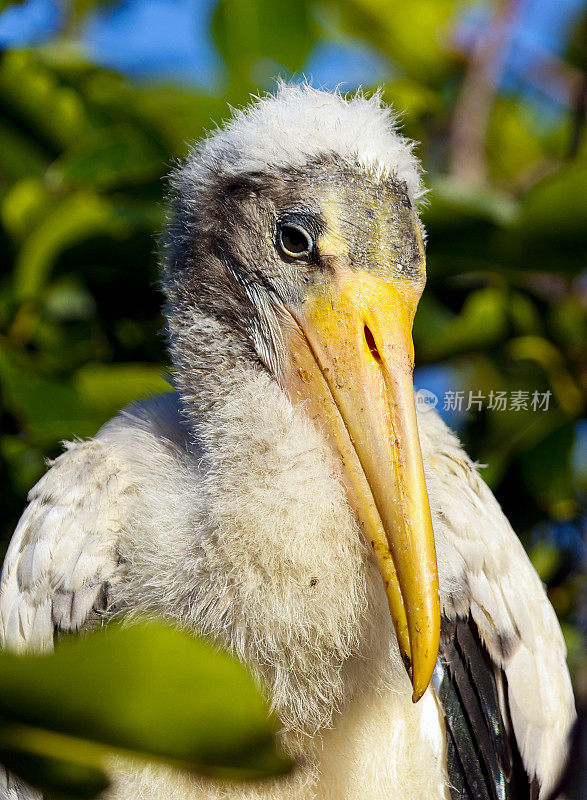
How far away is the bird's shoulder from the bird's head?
0.32 metres

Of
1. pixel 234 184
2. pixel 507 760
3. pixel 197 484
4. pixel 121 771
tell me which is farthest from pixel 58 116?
pixel 507 760

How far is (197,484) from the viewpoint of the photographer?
213 cm

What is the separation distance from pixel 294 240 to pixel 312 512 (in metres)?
0.63

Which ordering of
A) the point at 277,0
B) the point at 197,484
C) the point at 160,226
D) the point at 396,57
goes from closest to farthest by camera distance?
the point at 197,484 → the point at 160,226 → the point at 277,0 → the point at 396,57

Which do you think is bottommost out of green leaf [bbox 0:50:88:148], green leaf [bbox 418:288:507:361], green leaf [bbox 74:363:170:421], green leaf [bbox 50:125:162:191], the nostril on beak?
the nostril on beak

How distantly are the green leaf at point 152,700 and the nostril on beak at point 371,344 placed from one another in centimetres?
97

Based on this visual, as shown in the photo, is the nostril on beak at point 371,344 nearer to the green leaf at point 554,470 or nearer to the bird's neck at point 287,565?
the bird's neck at point 287,565

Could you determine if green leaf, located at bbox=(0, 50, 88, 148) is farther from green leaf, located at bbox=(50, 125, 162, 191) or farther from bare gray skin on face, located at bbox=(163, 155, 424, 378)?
bare gray skin on face, located at bbox=(163, 155, 424, 378)

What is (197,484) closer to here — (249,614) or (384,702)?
(249,614)

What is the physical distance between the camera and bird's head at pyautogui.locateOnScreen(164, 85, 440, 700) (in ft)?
5.99

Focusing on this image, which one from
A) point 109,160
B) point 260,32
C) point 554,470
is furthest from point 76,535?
point 260,32

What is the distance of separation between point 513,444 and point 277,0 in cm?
172

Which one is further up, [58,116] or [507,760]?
[58,116]

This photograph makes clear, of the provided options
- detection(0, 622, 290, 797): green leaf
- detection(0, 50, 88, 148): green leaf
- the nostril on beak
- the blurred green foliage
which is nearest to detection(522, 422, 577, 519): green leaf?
the blurred green foliage
